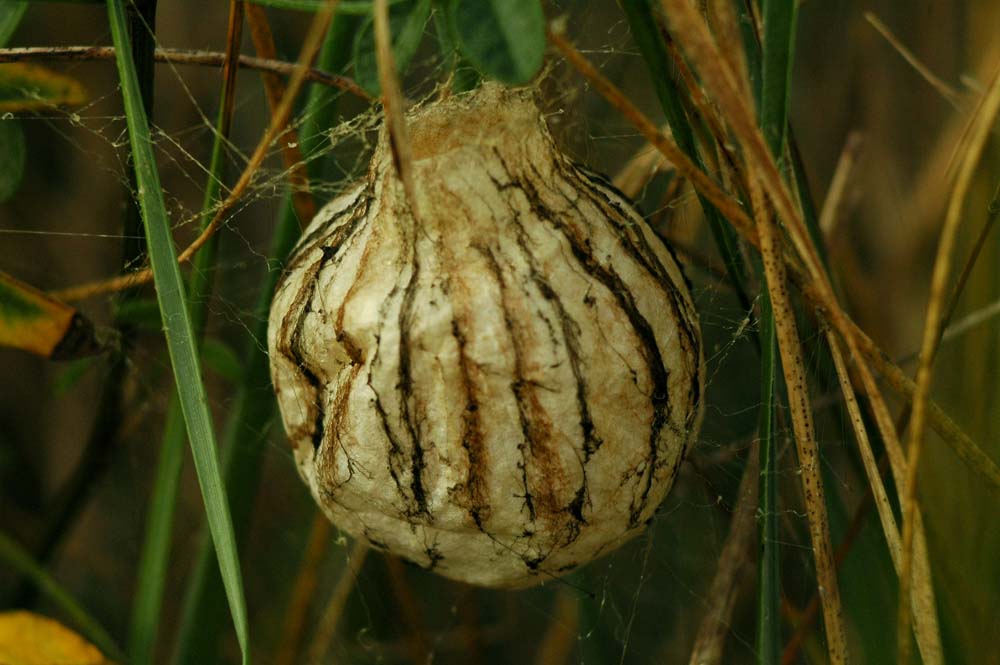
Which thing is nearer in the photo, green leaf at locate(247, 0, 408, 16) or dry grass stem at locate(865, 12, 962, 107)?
green leaf at locate(247, 0, 408, 16)

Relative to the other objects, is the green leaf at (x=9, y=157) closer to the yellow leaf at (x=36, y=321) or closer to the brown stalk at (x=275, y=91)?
the yellow leaf at (x=36, y=321)

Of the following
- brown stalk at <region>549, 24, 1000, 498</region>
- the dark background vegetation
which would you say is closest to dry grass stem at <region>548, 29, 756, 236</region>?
brown stalk at <region>549, 24, 1000, 498</region>

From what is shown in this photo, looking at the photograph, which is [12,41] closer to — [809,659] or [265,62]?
[265,62]

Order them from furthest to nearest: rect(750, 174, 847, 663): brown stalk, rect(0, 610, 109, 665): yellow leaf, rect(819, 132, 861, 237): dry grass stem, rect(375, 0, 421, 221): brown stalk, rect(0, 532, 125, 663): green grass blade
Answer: rect(819, 132, 861, 237): dry grass stem → rect(0, 532, 125, 663): green grass blade → rect(0, 610, 109, 665): yellow leaf → rect(750, 174, 847, 663): brown stalk → rect(375, 0, 421, 221): brown stalk

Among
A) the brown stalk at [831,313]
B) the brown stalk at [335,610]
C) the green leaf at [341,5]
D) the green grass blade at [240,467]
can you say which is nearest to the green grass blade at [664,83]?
the brown stalk at [831,313]

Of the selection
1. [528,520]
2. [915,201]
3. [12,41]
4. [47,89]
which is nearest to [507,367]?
[528,520]

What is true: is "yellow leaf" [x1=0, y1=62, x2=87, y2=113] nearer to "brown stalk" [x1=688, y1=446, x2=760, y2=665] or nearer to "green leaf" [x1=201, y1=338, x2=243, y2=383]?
"green leaf" [x1=201, y1=338, x2=243, y2=383]
